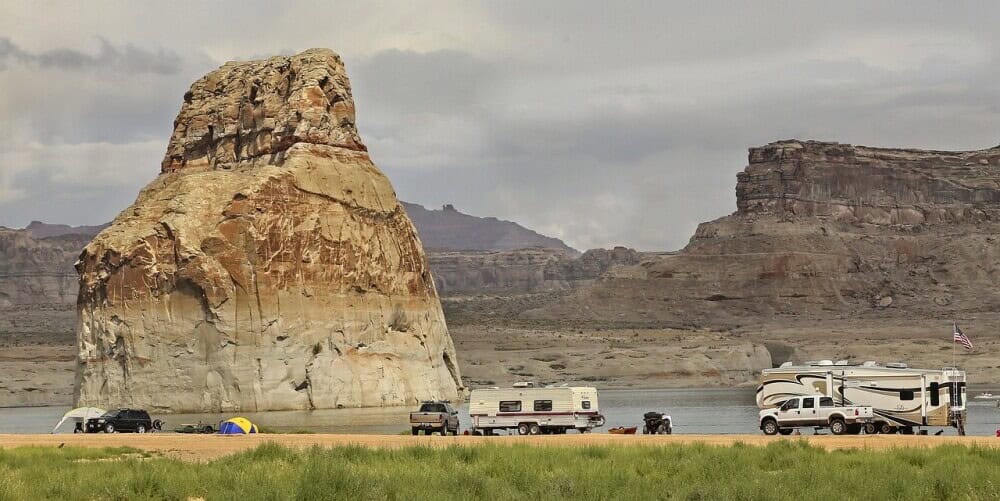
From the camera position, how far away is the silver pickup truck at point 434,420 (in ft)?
201

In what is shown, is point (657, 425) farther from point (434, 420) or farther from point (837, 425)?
point (434, 420)

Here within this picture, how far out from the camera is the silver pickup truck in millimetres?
61188

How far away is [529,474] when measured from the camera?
32.3m

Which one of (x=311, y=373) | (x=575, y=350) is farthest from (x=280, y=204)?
(x=575, y=350)

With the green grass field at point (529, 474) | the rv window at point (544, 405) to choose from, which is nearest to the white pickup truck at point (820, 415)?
the rv window at point (544, 405)

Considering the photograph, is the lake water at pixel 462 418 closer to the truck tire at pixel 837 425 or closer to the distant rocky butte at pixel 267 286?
the distant rocky butte at pixel 267 286

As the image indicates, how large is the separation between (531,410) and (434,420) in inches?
173

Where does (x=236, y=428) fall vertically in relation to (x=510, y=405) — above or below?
below

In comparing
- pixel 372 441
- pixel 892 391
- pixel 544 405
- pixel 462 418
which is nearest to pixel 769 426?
pixel 892 391

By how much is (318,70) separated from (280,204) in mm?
12650

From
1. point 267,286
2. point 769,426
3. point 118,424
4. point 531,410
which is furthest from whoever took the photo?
point 267,286

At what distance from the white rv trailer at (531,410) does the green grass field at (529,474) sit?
70.0 ft

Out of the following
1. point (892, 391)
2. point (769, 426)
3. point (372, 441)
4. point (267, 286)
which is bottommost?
point (372, 441)

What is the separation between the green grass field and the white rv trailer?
70.0 ft
